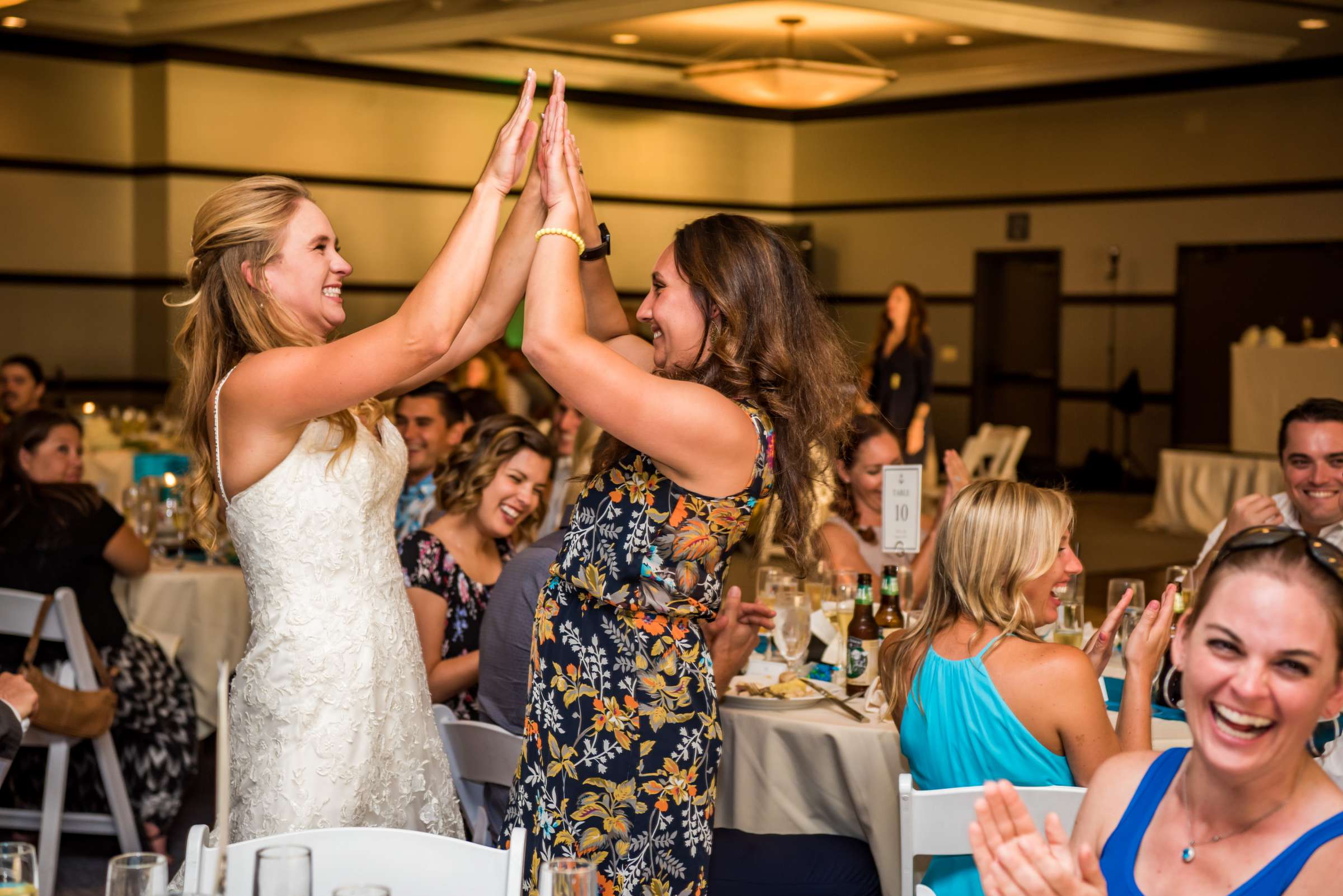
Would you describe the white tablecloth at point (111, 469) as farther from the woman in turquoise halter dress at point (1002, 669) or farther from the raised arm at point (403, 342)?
the woman in turquoise halter dress at point (1002, 669)

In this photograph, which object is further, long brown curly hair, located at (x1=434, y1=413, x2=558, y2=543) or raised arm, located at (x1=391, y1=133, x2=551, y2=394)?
long brown curly hair, located at (x1=434, y1=413, x2=558, y2=543)

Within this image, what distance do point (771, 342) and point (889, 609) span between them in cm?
160

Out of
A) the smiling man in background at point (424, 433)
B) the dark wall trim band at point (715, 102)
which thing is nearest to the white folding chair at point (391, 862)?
the smiling man in background at point (424, 433)

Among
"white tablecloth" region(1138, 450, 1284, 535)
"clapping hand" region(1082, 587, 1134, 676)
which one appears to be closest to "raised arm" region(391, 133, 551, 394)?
"clapping hand" region(1082, 587, 1134, 676)

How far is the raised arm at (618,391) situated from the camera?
74.0 inches

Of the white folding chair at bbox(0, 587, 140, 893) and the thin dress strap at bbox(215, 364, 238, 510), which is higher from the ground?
the thin dress strap at bbox(215, 364, 238, 510)

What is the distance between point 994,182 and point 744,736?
10.9m

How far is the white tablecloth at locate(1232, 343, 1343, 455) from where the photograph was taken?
9547 mm

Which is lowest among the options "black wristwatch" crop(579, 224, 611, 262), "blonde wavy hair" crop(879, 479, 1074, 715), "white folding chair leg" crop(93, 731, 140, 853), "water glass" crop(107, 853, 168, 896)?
"white folding chair leg" crop(93, 731, 140, 853)

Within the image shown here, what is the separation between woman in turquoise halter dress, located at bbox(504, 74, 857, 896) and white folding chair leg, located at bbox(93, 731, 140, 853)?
7.81 feet

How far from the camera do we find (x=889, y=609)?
11.5ft

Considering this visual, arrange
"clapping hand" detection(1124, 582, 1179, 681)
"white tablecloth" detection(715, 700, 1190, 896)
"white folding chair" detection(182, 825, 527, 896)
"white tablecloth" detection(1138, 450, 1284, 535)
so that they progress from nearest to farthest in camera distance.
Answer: "white folding chair" detection(182, 825, 527, 896) < "clapping hand" detection(1124, 582, 1179, 681) < "white tablecloth" detection(715, 700, 1190, 896) < "white tablecloth" detection(1138, 450, 1284, 535)

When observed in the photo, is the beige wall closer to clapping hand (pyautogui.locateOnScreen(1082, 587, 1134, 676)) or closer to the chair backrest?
the chair backrest

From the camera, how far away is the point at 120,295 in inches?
453
